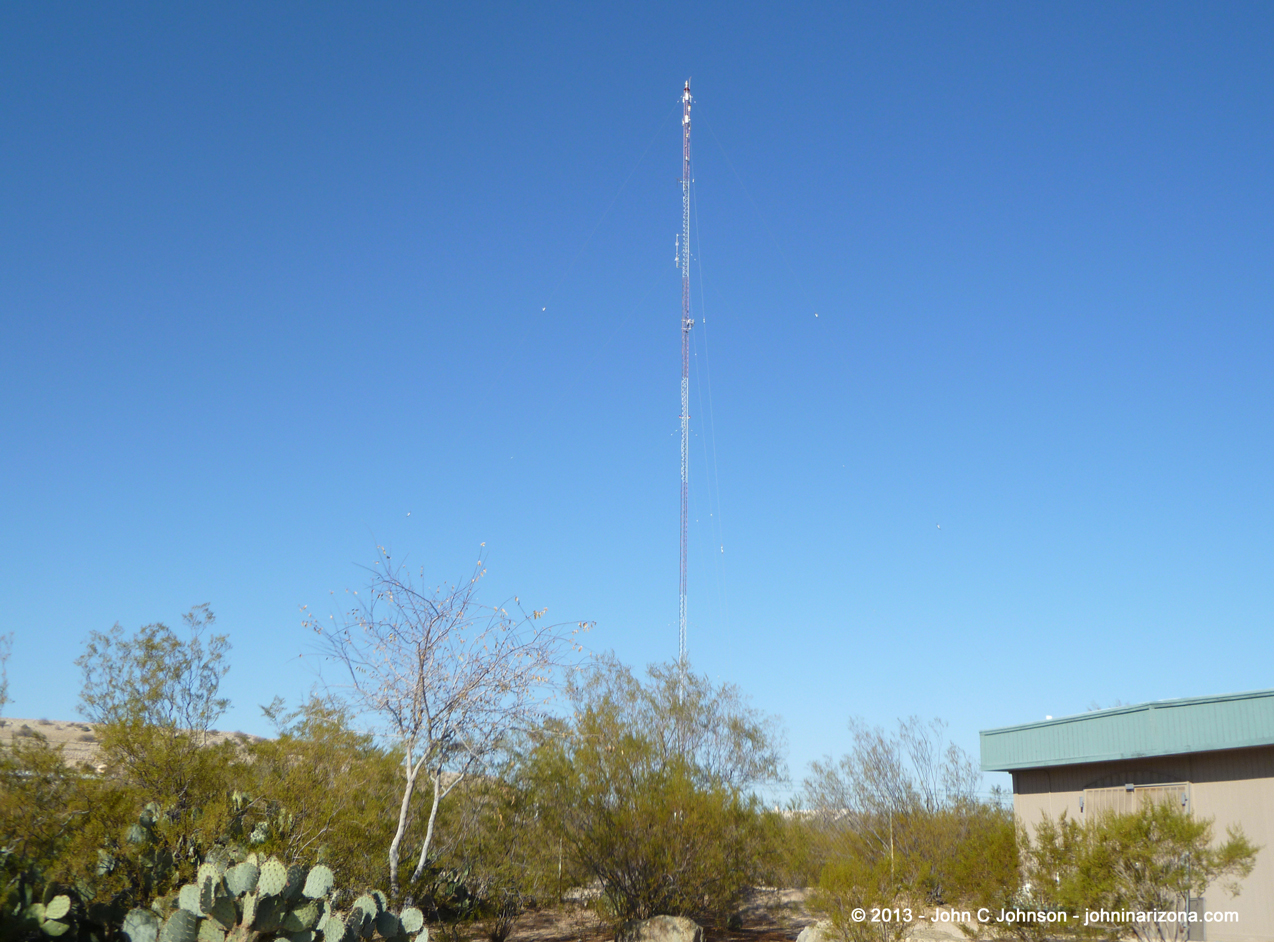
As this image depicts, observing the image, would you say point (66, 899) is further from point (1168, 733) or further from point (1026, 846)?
point (1168, 733)

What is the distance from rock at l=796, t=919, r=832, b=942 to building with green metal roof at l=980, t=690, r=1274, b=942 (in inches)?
169

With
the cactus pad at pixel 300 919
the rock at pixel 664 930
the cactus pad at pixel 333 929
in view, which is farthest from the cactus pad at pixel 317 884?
the rock at pixel 664 930

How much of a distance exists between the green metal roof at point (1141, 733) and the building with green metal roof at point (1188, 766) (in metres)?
0.02

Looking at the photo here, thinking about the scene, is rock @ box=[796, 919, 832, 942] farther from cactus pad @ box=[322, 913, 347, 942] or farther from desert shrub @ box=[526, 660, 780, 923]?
cactus pad @ box=[322, 913, 347, 942]

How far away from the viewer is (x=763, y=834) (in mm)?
20000

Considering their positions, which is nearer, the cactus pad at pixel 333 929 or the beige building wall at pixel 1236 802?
the cactus pad at pixel 333 929

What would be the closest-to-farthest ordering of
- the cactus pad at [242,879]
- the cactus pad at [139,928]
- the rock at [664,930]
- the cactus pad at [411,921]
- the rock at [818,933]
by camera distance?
1. the cactus pad at [139,928]
2. the cactus pad at [242,879]
3. the cactus pad at [411,921]
4. the rock at [818,933]
5. the rock at [664,930]

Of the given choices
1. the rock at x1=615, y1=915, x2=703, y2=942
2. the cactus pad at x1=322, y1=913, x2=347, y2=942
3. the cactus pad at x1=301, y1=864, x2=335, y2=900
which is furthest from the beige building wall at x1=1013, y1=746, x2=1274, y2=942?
the cactus pad at x1=301, y1=864, x2=335, y2=900

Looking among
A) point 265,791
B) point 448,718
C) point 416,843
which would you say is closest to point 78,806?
point 265,791

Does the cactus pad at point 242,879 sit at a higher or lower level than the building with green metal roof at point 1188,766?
lower

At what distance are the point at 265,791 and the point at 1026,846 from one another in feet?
36.9

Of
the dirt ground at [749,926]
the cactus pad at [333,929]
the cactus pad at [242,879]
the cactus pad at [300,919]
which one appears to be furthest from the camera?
the dirt ground at [749,926]

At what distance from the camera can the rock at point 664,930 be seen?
17297mm

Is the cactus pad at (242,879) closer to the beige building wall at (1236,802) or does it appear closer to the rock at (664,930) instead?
the rock at (664,930)
